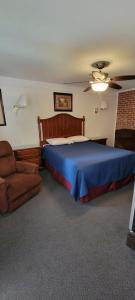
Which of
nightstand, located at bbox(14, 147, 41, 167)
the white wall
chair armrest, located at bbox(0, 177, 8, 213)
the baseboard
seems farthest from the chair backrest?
the baseboard

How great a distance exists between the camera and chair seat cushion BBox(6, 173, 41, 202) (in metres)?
2.14

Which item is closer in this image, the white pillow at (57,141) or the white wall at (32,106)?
the white wall at (32,106)

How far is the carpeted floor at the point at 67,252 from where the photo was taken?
4.11 feet

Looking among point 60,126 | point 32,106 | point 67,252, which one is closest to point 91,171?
point 67,252

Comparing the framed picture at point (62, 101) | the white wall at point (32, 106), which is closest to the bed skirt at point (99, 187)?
the white wall at point (32, 106)

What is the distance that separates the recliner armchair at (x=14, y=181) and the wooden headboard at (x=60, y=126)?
4.04 ft

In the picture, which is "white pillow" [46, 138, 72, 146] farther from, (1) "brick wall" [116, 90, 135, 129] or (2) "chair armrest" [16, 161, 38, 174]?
(1) "brick wall" [116, 90, 135, 129]

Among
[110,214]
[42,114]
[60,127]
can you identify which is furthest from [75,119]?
[110,214]

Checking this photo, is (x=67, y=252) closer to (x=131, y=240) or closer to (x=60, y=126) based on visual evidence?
(x=131, y=240)

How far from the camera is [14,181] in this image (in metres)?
2.28

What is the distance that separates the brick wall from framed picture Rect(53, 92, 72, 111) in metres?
1.84

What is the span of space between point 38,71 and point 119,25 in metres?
1.80

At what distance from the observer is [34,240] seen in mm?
1730

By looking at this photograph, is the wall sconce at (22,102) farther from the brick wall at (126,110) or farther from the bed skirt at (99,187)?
the brick wall at (126,110)
